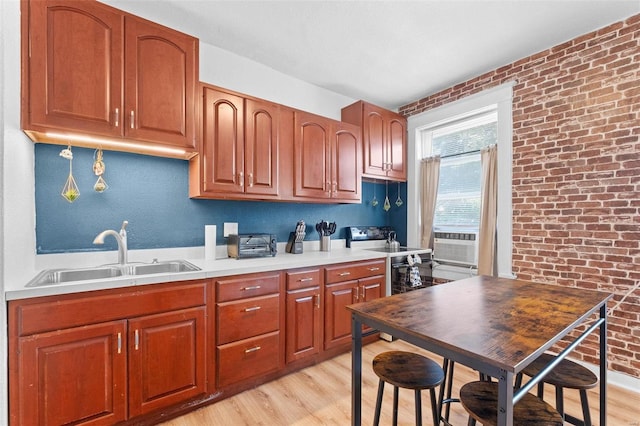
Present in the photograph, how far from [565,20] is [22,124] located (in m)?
3.85

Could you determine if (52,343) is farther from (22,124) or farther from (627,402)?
(627,402)

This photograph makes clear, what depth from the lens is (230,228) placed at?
8.89ft

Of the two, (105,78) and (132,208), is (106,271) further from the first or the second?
(105,78)

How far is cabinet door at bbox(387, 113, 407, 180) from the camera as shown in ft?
12.0

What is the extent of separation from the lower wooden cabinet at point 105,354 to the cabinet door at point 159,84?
3.61 feet

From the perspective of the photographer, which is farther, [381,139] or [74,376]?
[381,139]

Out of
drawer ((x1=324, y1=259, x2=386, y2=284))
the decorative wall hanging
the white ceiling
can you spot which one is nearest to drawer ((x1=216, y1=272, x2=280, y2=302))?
drawer ((x1=324, y1=259, x2=386, y2=284))

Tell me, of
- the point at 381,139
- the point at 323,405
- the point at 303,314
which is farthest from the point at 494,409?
the point at 381,139

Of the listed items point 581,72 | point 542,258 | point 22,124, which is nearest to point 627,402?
point 542,258

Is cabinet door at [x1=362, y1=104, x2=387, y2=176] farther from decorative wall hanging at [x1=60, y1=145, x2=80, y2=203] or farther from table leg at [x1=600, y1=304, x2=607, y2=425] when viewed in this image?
decorative wall hanging at [x1=60, y1=145, x2=80, y2=203]

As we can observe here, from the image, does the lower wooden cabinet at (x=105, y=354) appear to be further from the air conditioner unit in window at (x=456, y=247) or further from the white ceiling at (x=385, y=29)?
the air conditioner unit in window at (x=456, y=247)

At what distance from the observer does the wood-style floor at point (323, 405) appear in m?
1.87

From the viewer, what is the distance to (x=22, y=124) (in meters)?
1.62

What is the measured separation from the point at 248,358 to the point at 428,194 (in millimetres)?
2816
